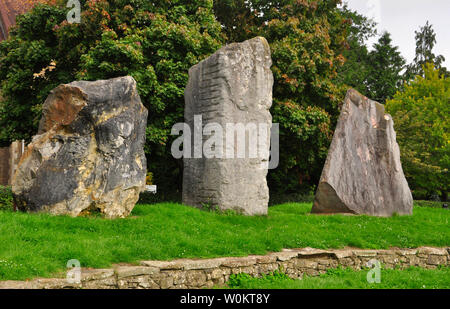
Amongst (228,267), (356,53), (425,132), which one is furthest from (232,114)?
(356,53)

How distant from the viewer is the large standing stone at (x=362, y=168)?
40.9 feet

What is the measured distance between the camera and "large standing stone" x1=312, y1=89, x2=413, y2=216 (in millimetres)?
12469

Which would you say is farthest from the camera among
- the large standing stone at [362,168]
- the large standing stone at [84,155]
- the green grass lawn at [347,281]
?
the large standing stone at [362,168]

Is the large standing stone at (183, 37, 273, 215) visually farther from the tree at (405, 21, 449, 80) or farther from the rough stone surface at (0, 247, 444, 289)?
the tree at (405, 21, 449, 80)

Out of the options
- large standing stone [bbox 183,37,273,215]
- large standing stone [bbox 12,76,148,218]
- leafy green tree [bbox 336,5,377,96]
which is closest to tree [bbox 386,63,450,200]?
leafy green tree [bbox 336,5,377,96]

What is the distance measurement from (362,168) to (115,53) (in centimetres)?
827

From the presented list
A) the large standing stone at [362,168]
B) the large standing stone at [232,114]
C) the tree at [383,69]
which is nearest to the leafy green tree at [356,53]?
the tree at [383,69]

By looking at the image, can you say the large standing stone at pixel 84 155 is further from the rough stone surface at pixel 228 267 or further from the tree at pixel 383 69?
the tree at pixel 383 69

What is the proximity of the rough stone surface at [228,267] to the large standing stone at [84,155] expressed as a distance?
277 centimetres

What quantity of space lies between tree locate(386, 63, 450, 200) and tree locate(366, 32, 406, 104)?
2.93 meters

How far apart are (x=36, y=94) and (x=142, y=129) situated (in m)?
6.90

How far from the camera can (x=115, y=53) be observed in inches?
514
